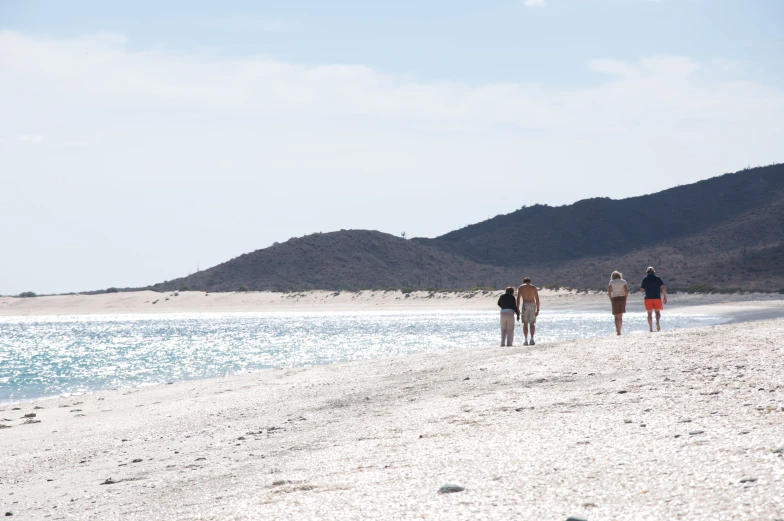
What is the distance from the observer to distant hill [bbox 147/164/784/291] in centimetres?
7875

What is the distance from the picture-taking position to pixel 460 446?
7199 millimetres

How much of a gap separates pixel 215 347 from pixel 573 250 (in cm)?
8458

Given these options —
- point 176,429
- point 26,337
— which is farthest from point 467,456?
point 26,337

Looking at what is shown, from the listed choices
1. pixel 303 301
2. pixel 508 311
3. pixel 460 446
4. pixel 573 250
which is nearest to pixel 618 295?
pixel 508 311

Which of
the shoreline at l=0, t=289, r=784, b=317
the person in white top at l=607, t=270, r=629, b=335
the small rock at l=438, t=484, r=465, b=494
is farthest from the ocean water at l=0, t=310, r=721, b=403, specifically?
the small rock at l=438, t=484, r=465, b=494

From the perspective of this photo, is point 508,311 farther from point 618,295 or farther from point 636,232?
point 636,232

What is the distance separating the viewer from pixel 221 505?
237 inches

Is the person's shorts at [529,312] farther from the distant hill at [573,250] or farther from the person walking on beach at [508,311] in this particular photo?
the distant hill at [573,250]

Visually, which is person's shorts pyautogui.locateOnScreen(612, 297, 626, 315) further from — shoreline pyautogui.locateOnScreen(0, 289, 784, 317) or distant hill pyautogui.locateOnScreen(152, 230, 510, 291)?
distant hill pyautogui.locateOnScreen(152, 230, 510, 291)

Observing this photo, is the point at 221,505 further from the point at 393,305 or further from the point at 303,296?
the point at 303,296

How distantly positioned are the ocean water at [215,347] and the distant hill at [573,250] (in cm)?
2740

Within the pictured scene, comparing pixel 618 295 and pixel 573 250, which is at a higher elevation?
pixel 573 250

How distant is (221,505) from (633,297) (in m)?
52.7

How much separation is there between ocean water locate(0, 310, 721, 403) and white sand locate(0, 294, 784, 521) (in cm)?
859
